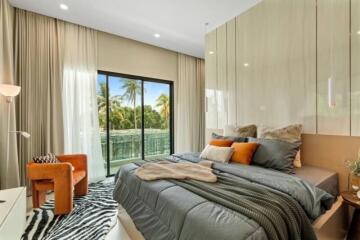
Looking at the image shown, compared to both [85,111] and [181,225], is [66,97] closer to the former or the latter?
[85,111]

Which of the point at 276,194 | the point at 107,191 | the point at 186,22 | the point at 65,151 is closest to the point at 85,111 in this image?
the point at 65,151

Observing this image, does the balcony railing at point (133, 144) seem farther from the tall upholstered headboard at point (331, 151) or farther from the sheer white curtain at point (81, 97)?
the tall upholstered headboard at point (331, 151)

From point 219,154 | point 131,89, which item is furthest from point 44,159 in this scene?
point 219,154

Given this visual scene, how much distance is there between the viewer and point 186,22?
3.53 meters

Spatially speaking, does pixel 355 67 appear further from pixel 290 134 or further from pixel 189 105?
pixel 189 105

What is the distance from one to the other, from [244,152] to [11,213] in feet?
7.67

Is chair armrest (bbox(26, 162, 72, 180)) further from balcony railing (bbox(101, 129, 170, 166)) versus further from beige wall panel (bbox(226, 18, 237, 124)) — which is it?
beige wall panel (bbox(226, 18, 237, 124))

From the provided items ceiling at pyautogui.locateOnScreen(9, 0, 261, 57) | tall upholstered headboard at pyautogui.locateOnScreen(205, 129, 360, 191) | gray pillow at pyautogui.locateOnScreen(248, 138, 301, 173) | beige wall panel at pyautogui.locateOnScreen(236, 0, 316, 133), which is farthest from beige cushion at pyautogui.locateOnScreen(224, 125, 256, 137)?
ceiling at pyautogui.locateOnScreen(9, 0, 261, 57)

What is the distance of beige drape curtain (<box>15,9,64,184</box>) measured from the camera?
10.3ft

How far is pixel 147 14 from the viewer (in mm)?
3275

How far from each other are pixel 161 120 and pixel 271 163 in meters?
3.23

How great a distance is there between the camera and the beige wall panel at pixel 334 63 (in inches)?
87.2

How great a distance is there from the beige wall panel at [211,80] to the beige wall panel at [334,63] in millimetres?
1813

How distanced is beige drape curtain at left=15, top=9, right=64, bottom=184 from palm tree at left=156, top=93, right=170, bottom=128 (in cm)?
224
